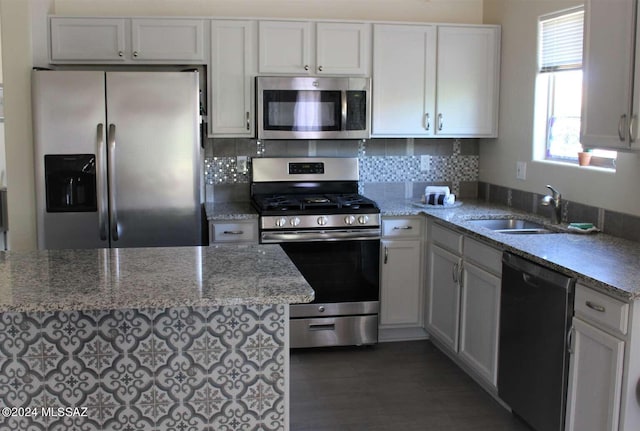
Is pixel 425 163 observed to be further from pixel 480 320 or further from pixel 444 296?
pixel 480 320

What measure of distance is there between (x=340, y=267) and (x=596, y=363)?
2.03 metres

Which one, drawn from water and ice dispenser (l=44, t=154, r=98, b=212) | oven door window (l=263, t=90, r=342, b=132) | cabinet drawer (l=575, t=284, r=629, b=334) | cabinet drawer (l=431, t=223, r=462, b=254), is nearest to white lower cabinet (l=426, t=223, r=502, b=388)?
cabinet drawer (l=431, t=223, r=462, b=254)

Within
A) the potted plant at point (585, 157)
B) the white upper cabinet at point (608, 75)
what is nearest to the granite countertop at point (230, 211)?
the potted plant at point (585, 157)

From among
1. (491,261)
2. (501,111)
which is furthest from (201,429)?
(501,111)

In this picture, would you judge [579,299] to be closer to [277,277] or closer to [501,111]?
[277,277]

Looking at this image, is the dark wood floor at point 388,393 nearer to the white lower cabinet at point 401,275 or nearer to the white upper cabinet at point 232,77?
the white lower cabinet at point 401,275

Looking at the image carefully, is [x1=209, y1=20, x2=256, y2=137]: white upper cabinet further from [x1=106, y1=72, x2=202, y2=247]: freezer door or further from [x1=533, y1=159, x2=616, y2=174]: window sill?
[x1=533, y1=159, x2=616, y2=174]: window sill

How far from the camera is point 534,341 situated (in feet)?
10.5

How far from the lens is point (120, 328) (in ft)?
7.99

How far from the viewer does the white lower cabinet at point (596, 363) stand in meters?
2.67

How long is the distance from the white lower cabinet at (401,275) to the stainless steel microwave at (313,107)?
0.69m

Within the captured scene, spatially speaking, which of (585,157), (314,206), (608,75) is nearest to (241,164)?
(314,206)

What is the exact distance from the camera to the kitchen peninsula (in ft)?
7.86

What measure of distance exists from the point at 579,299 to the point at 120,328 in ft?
5.85
